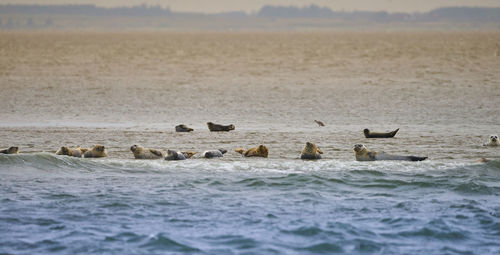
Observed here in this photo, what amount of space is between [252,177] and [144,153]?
8.44 ft

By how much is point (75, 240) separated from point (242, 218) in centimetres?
222

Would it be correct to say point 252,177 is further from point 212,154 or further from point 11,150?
point 11,150

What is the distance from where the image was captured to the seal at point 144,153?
14.0m

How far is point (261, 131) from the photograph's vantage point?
17812 mm

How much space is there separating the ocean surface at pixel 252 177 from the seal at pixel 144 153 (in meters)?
0.26

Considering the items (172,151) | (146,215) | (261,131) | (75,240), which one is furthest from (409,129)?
(75,240)

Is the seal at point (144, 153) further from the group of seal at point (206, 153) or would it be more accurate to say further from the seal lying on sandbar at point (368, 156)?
the seal lying on sandbar at point (368, 156)

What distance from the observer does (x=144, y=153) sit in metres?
14.0

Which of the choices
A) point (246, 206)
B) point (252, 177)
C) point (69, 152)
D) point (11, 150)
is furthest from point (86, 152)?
point (246, 206)

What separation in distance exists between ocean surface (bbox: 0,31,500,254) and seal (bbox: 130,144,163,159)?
255 millimetres

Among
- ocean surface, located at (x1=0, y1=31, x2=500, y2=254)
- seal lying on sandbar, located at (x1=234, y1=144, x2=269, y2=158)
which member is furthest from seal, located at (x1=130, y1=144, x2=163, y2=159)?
seal lying on sandbar, located at (x1=234, y1=144, x2=269, y2=158)

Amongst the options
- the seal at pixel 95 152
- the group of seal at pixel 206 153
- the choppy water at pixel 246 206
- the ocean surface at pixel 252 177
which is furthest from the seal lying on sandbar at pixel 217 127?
the seal at pixel 95 152

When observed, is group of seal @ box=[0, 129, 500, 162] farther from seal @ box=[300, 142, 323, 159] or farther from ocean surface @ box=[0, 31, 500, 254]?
ocean surface @ box=[0, 31, 500, 254]

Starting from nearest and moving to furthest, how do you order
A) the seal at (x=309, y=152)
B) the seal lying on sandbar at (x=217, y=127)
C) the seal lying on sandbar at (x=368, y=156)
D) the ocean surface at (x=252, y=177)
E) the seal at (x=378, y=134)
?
the ocean surface at (x=252, y=177)
the seal lying on sandbar at (x=368, y=156)
the seal at (x=309, y=152)
the seal at (x=378, y=134)
the seal lying on sandbar at (x=217, y=127)
